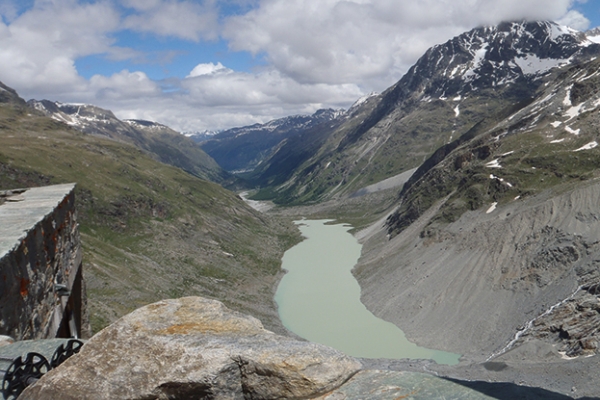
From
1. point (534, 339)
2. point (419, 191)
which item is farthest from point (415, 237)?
point (534, 339)

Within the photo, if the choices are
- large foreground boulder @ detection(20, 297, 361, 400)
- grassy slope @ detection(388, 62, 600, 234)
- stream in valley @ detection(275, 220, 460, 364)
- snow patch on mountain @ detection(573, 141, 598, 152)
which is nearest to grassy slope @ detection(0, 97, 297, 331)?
stream in valley @ detection(275, 220, 460, 364)

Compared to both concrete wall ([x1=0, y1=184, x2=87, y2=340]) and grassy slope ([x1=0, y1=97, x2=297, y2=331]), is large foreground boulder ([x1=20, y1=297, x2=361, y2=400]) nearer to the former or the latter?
concrete wall ([x1=0, y1=184, x2=87, y2=340])

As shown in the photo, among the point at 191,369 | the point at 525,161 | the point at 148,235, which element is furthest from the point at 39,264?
the point at 525,161

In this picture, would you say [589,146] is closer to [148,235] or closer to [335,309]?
[335,309]

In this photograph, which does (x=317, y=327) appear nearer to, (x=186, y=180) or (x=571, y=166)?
(x=571, y=166)

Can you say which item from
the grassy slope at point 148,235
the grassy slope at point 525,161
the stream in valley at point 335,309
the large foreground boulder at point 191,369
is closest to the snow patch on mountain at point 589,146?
the grassy slope at point 525,161

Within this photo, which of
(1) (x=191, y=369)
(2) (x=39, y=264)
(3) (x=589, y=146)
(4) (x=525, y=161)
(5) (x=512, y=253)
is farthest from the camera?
(4) (x=525, y=161)
